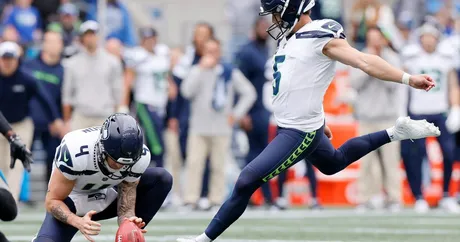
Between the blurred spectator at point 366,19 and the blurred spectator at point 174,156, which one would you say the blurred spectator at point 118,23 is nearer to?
the blurred spectator at point 174,156

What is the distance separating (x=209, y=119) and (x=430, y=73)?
2.36m

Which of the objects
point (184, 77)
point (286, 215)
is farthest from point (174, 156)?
point (286, 215)

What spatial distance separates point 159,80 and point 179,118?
481 millimetres

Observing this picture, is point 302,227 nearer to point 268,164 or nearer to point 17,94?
point 268,164

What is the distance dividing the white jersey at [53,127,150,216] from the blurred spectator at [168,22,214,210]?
5.10 m

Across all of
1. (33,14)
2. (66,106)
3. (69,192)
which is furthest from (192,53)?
(69,192)

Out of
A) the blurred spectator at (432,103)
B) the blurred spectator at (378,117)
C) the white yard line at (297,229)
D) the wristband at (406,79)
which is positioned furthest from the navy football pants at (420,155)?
the wristband at (406,79)

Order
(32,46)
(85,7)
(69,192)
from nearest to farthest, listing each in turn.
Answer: (69,192) < (32,46) < (85,7)

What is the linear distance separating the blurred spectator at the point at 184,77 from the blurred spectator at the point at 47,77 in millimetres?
1312

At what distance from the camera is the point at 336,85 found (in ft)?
42.9

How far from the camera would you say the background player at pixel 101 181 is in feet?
19.1

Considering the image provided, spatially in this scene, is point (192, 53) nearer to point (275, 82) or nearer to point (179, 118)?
point (179, 118)

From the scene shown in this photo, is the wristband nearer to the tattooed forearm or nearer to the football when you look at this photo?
the football

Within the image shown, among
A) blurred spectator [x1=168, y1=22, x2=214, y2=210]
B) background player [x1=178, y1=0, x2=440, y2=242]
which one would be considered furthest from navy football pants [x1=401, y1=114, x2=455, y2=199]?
background player [x1=178, y1=0, x2=440, y2=242]
